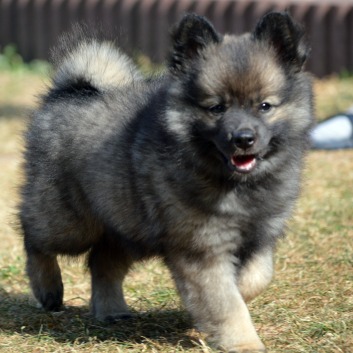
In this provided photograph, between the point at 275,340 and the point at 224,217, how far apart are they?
644mm

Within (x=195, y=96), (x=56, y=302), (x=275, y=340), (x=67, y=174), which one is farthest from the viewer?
(x=56, y=302)

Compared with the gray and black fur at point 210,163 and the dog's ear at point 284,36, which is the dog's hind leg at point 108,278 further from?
the dog's ear at point 284,36

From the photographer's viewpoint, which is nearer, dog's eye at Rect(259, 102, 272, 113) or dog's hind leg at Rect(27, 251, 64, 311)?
dog's eye at Rect(259, 102, 272, 113)

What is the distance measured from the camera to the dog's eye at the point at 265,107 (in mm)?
3881

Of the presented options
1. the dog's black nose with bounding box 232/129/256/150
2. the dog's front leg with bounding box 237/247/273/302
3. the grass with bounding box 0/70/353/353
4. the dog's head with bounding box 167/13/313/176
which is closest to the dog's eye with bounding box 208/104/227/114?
the dog's head with bounding box 167/13/313/176

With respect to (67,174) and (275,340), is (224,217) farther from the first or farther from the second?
(67,174)

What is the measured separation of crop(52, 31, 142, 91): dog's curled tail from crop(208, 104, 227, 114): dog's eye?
1078mm

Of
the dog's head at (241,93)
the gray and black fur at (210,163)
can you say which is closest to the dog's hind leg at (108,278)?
the gray and black fur at (210,163)

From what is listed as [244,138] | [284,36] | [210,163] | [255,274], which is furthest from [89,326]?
[284,36]

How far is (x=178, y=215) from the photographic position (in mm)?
4055

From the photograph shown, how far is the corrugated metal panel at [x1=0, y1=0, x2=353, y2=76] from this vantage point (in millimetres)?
11547

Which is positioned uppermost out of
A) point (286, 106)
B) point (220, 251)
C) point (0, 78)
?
point (286, 106)

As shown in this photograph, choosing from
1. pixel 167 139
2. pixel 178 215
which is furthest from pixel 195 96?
pixel 178 215

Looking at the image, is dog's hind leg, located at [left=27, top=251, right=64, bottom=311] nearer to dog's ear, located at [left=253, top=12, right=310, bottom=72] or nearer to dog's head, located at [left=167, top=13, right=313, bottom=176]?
dog's head, located at [left=167, top=13, right=313, bottom=176]
